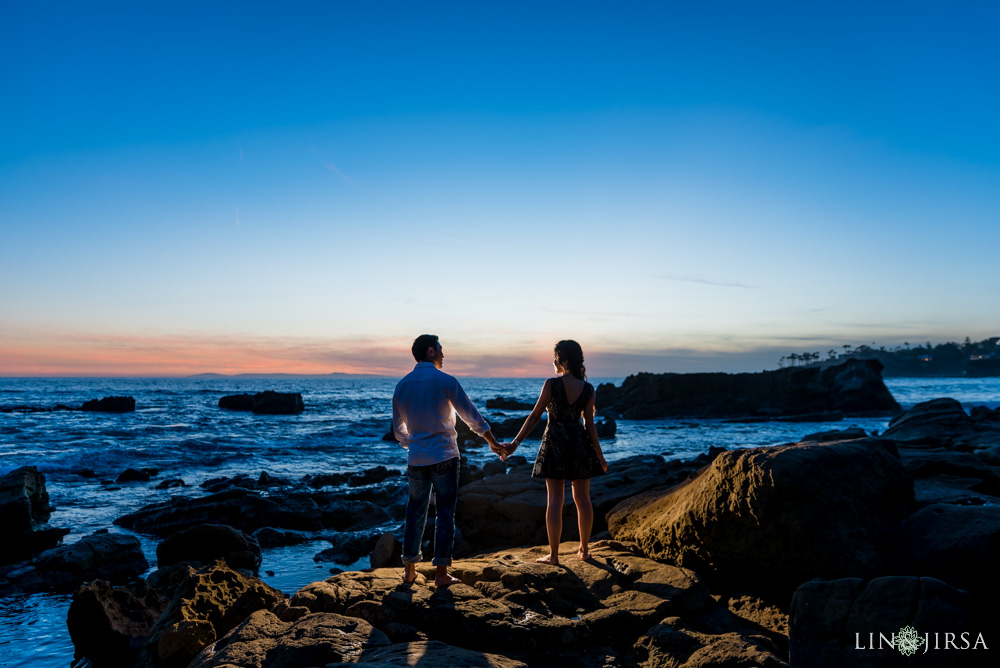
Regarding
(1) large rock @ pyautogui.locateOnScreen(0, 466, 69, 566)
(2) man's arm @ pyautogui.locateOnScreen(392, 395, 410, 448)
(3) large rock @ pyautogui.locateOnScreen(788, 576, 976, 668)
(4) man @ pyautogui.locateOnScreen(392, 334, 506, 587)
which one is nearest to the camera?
(3) large rock @ pyautogui.locateOnScreen(788, 576, 976, 668)

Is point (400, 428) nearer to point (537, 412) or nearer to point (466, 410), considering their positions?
point (466, 410)

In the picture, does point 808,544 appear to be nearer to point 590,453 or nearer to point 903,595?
point 903,595

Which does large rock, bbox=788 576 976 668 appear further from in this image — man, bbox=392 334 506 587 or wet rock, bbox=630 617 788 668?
man, bbox=392 334 506 587

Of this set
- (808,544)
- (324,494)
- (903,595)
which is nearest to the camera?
(903,595)

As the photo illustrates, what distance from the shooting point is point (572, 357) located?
Answer: 550cm

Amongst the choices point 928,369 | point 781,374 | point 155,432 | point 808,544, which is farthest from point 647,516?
point 928,369

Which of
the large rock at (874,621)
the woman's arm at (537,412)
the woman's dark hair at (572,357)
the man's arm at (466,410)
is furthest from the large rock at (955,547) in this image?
the man's arm at (466,410)

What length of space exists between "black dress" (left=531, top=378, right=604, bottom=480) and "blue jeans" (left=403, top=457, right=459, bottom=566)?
3.27 feet

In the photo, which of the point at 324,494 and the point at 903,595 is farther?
the point at 324,494

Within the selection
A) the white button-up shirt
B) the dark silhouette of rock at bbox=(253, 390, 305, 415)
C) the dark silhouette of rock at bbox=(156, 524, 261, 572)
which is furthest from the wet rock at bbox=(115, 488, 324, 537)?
the dark silhouette of rock at bbox=(253, 390, 305, 415)

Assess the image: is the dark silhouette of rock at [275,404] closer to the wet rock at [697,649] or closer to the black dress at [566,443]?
the black dress at [566,443]

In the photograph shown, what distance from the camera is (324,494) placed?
1401 centimetres

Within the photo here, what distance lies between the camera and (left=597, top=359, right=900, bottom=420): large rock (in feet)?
168

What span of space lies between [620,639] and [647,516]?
2.38 meters
